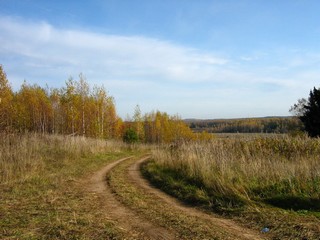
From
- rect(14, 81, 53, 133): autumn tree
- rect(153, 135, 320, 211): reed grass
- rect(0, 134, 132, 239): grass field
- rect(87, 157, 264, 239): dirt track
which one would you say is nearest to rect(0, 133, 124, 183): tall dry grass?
rect(0, 134, 132, 239): grass field

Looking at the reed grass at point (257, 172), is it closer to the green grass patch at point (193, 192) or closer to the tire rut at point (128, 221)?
the green grass patch at point (193, 192)

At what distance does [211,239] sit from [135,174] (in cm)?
1004

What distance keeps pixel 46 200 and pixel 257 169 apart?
265 inches

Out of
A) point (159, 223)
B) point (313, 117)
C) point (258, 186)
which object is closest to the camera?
point (159, 223)

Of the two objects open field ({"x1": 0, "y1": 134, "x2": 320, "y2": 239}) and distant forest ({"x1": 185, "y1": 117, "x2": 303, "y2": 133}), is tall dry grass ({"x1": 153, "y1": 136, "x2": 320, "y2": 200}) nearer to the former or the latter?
open field ({"x1": 0, "y1": 134, "x2": 320, "y2": 239})

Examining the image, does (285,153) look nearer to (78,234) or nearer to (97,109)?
(78,234)

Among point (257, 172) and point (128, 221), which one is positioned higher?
point (257, 172)

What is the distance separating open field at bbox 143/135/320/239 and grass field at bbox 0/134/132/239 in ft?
10.2

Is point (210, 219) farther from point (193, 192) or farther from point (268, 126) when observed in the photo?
point (268, 126)

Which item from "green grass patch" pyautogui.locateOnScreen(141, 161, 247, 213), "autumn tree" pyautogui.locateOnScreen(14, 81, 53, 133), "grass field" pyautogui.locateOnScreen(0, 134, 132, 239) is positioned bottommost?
"green grass patch" pyautogui.locateOnScreen(141, 161, 247, 213)

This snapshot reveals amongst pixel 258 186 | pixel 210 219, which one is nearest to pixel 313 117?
pixel 258 186

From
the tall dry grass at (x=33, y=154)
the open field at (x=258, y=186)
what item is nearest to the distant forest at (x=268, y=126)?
the open field at (x=258, y=186)

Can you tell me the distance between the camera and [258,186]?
31.5 ft

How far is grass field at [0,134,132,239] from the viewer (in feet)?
21.0
